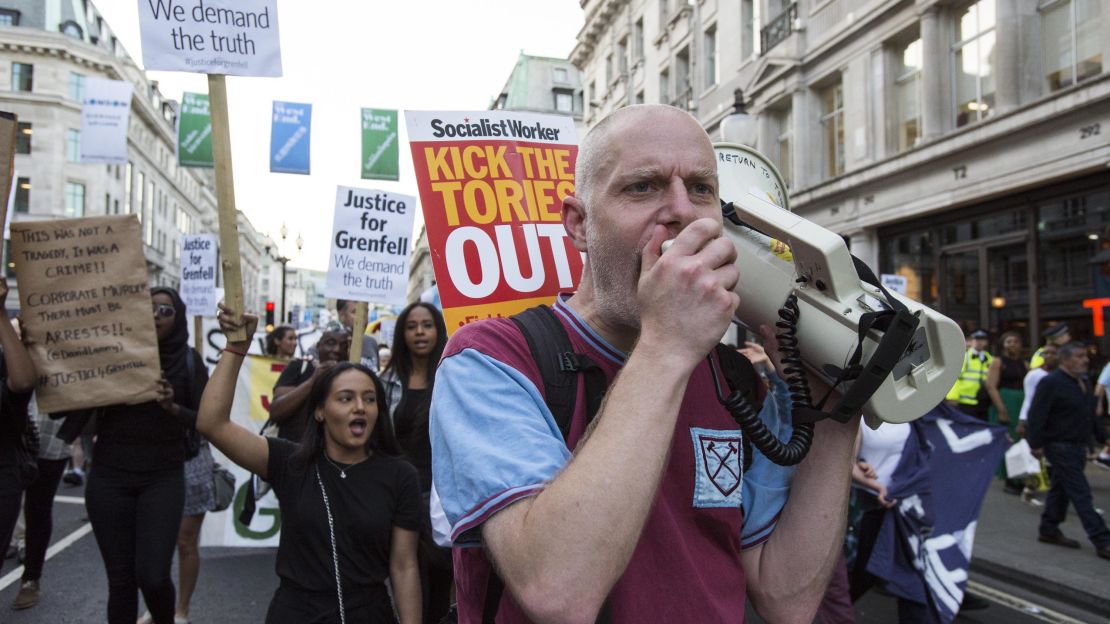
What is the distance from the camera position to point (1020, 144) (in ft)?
40.8

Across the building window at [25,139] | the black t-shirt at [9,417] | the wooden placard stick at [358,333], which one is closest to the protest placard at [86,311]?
the black t-shirt at [9,417]

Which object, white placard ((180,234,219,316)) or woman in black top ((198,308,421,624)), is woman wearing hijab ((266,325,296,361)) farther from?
woman in black top ((198,308,421,624))

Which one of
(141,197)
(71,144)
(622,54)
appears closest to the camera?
(622,54)

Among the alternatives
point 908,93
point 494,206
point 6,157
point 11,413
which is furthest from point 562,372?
point 908,93

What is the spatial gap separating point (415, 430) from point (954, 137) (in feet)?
40.1

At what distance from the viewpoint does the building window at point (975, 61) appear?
44.0 feet

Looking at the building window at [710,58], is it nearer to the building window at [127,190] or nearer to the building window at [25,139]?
the building window at [25,139]

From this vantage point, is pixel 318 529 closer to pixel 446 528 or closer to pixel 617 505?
pixel 446 528

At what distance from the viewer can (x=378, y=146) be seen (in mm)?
13148

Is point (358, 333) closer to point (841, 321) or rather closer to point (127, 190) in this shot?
point (841, 321)

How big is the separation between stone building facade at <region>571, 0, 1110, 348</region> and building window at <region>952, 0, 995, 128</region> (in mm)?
32

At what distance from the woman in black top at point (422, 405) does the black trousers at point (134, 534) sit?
4.23 feet

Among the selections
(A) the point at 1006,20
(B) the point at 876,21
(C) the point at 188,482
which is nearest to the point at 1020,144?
(A) the point at 1006,20

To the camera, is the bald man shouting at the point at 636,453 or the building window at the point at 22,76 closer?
the bald man shouting at the point at 636,453
